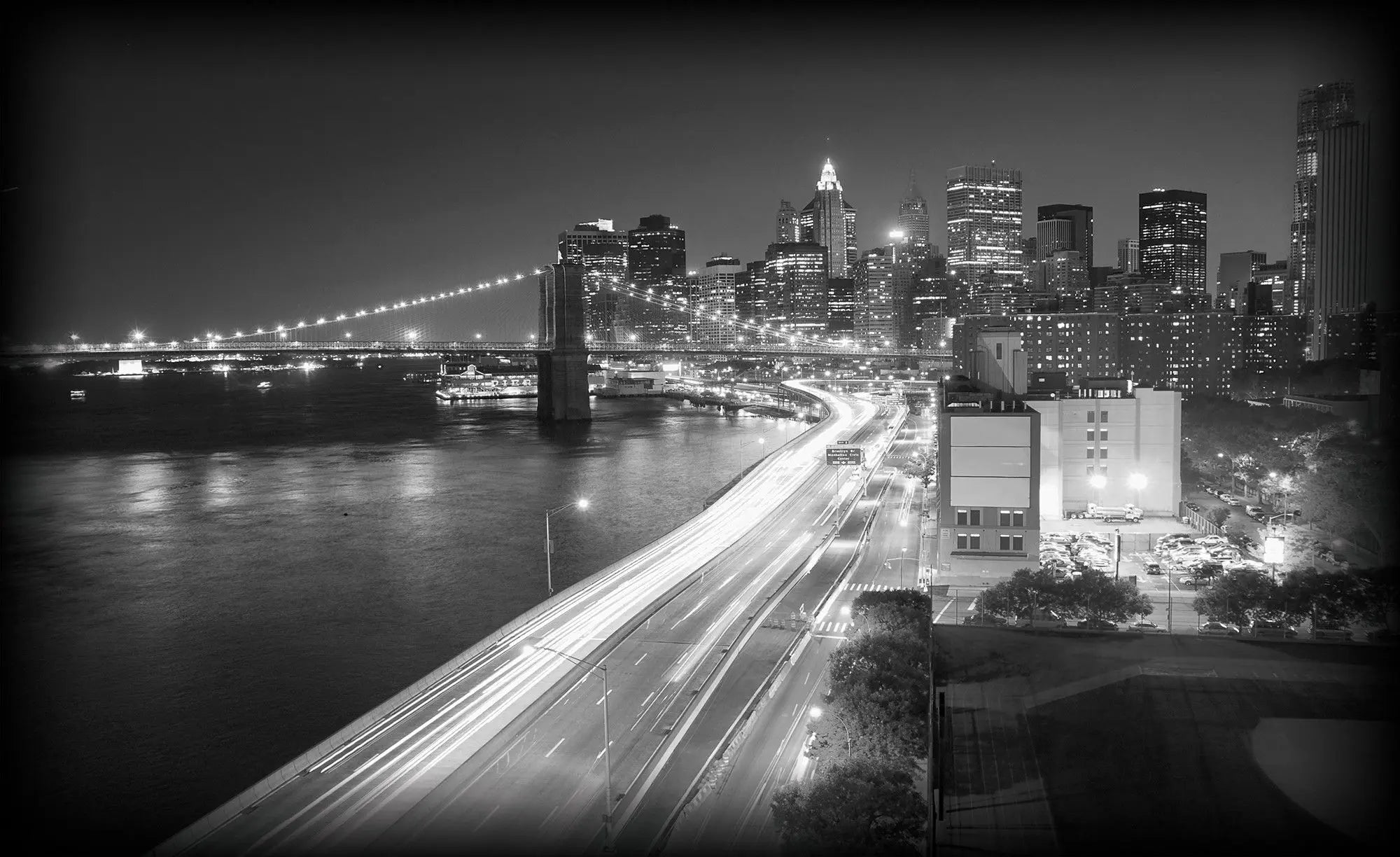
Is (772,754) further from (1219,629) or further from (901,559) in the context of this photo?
(901,559)

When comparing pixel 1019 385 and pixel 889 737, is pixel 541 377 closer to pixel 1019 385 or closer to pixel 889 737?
pixel 1019 385

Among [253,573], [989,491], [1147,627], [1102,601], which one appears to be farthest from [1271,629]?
[253,573]

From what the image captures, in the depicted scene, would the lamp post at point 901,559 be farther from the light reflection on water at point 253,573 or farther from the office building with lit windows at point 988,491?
the light reflection on water at point 253,573

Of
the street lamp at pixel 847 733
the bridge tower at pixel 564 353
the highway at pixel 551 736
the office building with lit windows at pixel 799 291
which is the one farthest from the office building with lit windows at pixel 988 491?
the office building with lit windows at pixel 799 291

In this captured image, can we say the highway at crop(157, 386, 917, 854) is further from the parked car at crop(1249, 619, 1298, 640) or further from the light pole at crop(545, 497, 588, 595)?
the parked car at crop(1249, 619, 1298, 640)

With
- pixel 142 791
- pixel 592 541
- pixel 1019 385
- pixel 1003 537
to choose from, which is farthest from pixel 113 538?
pixel 1019 385
